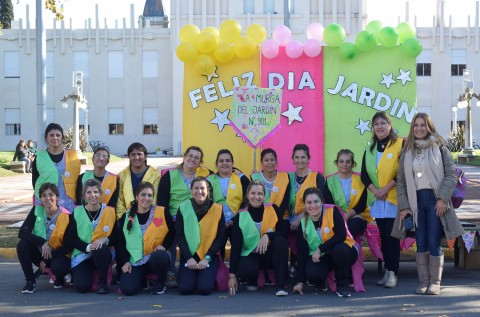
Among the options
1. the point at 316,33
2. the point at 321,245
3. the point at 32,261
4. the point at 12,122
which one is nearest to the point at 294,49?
the point at 316,33

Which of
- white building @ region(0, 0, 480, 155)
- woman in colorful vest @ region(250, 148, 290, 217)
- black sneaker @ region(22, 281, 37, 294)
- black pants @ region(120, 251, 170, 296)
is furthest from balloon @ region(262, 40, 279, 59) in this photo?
white building @ region(0, 0, 480, 155)

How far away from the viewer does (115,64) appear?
5197 cm

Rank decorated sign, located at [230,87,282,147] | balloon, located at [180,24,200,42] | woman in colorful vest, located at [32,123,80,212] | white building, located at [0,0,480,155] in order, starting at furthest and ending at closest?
1. white building, located at [0,0,480,155]
2. balloon, located at [180,24,200,42]
3. decorated sign, located at [230,87,282,147]
4. woman in colorful vest, located at [32,123,80,212]

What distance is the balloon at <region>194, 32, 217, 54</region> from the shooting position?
32.5 ft

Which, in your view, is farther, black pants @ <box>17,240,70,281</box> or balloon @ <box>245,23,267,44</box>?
balloon @ <box>245,23,267,44</box>

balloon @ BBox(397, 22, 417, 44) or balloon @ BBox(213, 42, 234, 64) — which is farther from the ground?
balloon @ BBox(397, 22, 417, 44)

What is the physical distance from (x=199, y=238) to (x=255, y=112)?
2.60 metres

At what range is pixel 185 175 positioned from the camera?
8031 mm

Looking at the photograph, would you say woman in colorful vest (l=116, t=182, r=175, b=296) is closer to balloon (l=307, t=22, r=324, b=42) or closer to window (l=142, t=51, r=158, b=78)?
balloon (l=307, t=22, r=324, b=42)

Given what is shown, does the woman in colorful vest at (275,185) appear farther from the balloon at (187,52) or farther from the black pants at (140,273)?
the balloon at (187,52)

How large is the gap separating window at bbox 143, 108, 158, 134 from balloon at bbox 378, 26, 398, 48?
43240 millimetres

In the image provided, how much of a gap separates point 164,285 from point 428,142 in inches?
118

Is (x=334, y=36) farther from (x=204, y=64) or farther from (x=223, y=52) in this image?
(x=204, y=64)

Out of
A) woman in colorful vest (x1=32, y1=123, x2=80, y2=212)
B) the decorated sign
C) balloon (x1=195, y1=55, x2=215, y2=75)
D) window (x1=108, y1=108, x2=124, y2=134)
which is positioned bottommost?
woman in colorful vest (x1=32, y1=123, x2=80, y2=212)
